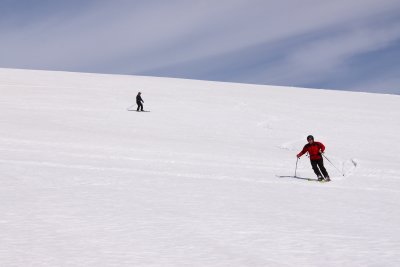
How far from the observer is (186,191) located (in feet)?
30.0

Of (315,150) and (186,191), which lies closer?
(186,191)

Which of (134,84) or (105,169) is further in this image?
(134,84)

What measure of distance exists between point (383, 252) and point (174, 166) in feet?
24.1

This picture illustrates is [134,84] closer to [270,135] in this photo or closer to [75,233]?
[270,135]

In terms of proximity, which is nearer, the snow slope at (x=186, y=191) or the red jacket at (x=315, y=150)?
the snow slope at (x=186, y=191)

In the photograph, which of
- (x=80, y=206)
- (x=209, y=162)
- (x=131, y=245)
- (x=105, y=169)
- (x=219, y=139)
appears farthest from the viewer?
(x=219, y=139)

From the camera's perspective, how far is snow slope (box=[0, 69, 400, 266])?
530cm

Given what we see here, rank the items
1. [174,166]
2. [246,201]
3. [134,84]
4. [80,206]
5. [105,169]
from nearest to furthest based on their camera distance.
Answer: [80,206] → [246,201] → [105,169] → [174,166] → [134,84]

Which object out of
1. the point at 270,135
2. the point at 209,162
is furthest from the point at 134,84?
the point at 209,162

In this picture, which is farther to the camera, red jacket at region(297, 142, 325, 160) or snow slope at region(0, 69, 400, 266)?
red jacket at region(297, 142, 325, 160)

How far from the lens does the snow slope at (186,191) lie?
5305 mm

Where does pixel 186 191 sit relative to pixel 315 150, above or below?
below

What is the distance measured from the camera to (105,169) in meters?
11.1

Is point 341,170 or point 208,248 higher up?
point 341,170
